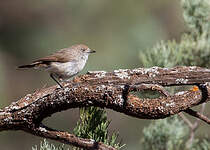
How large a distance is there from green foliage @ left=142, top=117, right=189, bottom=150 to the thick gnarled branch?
938mm

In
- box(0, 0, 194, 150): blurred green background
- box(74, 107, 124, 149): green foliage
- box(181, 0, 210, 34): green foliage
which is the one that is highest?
box(0, 0, 194, 150): blurred green background

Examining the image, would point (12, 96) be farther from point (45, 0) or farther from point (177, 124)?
point (177, 124)

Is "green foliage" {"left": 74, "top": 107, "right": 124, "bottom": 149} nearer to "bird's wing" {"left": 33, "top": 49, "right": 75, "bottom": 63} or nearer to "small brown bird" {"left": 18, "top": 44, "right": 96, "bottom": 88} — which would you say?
"small brown bird" {"left": 18, "top": 44, "right": 96, "bottom": 88}

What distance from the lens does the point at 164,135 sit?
328 centimetres

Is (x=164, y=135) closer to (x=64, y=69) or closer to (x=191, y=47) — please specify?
(x=191, y=47)

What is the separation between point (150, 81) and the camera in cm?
238

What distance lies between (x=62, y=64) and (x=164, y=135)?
1271 mm

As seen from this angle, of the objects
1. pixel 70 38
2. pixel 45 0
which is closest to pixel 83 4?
pixel 70 38

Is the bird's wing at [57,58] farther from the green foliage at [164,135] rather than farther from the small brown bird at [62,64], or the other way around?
the green foliage at [164,135]

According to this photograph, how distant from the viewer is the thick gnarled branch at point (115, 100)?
2.14 m

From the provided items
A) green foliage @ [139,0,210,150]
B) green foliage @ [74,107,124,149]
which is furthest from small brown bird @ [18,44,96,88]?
green foliage @ [74,107,124,149]

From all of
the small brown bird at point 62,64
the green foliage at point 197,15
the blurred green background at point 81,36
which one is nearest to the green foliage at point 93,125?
the green foliage at point 197,15

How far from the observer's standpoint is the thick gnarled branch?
2.14m

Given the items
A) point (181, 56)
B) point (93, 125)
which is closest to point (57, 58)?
point (181, 56)
